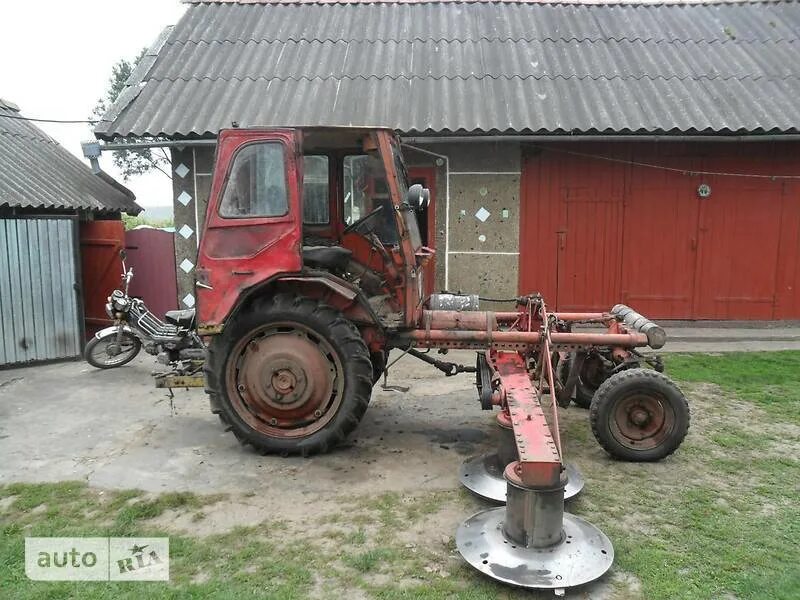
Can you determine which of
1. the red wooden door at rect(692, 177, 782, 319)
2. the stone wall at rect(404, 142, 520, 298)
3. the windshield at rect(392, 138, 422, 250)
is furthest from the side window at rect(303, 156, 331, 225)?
the red wooden door at rect(692, 177, 782, 319)

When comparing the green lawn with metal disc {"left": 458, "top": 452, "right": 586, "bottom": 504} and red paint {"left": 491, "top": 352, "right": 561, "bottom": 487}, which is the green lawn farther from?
red paint {"left": 491, "top": 352, "right": 561, "bottom": 487}

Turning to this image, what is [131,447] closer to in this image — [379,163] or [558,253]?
[379,163]

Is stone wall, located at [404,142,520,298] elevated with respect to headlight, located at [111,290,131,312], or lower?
elevated

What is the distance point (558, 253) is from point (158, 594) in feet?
25.3

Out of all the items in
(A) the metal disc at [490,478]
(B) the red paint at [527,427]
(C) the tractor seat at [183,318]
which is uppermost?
(C) the tractor seat at [183,318]

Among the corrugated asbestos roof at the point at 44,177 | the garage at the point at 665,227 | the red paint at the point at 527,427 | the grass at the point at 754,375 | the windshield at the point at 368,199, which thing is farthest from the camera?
the garage at the point at 665,227

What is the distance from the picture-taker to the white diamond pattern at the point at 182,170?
31.0ft

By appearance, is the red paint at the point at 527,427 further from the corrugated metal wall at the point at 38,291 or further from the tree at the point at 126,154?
the tree at the point at 126,154

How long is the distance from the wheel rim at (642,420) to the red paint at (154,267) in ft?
24.0

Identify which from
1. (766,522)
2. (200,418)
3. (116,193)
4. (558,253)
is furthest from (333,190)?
(116,193)

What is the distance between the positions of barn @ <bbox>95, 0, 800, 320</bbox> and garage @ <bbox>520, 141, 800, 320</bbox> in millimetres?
21

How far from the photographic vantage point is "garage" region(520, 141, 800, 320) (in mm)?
9391

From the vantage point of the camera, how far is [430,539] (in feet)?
12.3

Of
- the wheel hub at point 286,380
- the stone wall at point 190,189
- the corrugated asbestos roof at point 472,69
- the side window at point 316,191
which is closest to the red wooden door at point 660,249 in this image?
the corrugated asbestos roof at point 472,69
